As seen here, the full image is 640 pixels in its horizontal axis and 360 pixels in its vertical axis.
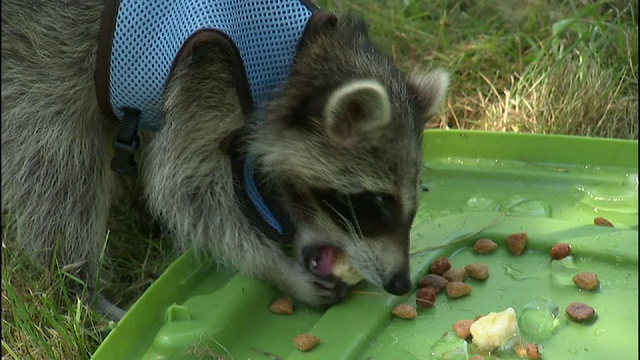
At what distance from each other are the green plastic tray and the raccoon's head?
16 centimetres

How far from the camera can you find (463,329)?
7.97 ft

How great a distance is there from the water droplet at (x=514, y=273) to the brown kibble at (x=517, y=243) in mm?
62

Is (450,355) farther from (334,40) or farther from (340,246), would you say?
(334,40)

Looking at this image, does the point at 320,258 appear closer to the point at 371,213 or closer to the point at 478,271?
the point at 371,213

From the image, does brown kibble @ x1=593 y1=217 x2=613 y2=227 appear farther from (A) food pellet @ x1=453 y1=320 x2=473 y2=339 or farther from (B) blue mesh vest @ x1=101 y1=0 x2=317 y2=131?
(B) blue mesh vest @ x1=101 y1=0 x2=317 y2=131

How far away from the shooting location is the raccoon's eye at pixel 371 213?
247 centimetres

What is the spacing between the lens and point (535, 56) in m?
3.85

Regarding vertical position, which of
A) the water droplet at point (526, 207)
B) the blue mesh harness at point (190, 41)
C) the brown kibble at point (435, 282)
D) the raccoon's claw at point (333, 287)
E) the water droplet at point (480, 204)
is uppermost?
the blue mesh harness at point (190, 41)

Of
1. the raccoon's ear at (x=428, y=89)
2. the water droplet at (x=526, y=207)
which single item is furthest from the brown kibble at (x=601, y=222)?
the raccoon's ear at (x=428, y=89)

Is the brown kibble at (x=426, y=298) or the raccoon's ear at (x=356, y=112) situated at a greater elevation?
the raccoon's ear at (x=356, y=112)

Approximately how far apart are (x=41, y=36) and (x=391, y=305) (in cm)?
134

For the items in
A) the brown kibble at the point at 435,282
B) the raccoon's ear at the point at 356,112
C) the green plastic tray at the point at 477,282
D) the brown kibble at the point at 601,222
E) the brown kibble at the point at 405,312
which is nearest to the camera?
the raccoon's ear at the point at 356,112

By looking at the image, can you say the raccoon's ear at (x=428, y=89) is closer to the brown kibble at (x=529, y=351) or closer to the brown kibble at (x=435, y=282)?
the brown kibble at (x=435, y=282)

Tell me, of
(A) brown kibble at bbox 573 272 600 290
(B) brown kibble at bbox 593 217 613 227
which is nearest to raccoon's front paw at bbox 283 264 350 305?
(A) brown kibble at bbox 573 272 600 290
